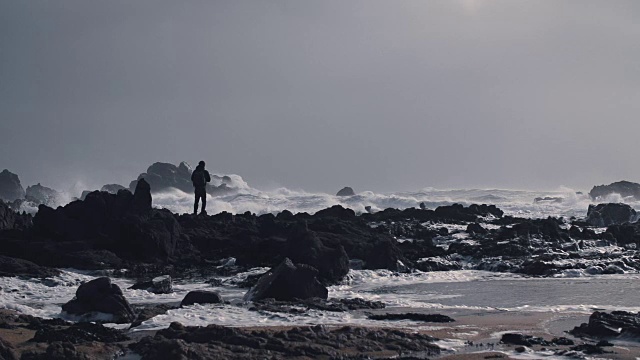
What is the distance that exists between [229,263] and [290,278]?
11260 millimetres

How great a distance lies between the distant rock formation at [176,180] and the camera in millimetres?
103325

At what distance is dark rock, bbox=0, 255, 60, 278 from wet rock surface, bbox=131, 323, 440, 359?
43.0 feet

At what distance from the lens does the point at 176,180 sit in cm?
10619

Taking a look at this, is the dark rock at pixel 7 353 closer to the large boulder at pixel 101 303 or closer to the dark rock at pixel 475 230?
the large boulder at pixel 101 303

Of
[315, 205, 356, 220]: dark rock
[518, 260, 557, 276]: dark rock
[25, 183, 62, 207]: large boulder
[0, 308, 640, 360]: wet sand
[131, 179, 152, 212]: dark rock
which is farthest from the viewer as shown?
[25, 183, 62, 207]: large boulder

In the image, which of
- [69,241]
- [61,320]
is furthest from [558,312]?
[69,241]

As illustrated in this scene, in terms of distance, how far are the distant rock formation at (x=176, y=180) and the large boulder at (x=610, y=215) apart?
53229 millimetres

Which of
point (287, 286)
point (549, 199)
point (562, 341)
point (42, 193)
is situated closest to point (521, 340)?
point (562, 341)

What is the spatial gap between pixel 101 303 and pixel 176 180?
88065 mm

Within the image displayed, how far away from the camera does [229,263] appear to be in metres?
33.3

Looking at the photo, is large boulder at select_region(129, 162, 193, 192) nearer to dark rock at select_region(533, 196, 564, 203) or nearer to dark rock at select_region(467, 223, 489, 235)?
dark rock at select_region(533, 196, 564, 203)

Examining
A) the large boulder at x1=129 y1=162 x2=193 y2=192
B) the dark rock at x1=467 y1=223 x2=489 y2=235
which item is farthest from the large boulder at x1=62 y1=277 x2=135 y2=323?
the large boulder at x1=129 y1=162 x2=193 y2=192

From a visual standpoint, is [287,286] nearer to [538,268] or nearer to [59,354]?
[59,354]

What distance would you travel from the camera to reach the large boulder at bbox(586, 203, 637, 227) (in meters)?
56.4
